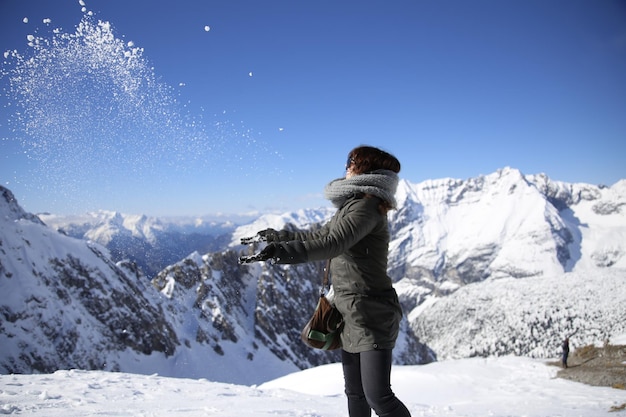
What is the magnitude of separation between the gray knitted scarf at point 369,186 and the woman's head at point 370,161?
0.32 feet

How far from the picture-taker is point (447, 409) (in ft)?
27.8

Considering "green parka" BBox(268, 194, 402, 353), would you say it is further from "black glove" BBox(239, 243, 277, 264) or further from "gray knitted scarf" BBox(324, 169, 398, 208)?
"black glove" BBox(239, 243, 277, 264)

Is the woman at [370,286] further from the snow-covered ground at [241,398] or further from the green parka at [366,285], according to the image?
the snow-covered ground at [241,398]

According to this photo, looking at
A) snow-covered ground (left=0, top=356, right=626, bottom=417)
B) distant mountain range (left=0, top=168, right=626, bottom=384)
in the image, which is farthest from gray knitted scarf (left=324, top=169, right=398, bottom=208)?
distant mountain range (left=0, top=168, right=626, bottom=384)

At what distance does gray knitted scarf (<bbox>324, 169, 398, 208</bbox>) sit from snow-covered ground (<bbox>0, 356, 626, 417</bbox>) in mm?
4604

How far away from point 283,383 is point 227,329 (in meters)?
79.5

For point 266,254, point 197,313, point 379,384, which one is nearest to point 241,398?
point 379,384

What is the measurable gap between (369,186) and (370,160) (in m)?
0.42

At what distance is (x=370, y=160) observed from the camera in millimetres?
3543

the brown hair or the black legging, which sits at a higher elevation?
the brown hair

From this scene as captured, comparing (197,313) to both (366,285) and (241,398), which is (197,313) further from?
(366,285)

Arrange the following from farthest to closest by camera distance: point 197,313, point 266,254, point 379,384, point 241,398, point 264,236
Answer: point 197,313, point 241,398, point 264,236, point 379,384, point 266,254

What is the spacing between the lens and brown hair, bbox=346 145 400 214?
139 inches

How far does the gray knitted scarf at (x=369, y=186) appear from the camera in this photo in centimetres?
320
